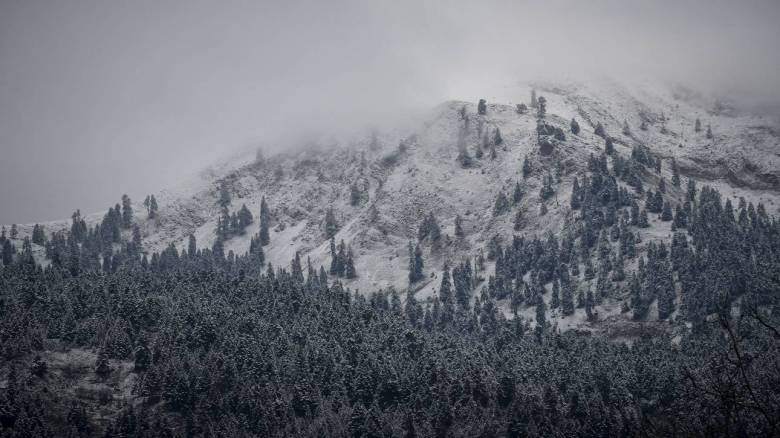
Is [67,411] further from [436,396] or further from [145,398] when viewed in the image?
[436,396]

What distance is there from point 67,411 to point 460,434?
301 feet

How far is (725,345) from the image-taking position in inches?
7608

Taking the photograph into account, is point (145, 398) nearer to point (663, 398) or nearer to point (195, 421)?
point (195, 421)

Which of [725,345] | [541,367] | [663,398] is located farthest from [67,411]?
[725,345]

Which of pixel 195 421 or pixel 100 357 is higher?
pixel 100 357

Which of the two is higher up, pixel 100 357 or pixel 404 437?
pixel 100 357

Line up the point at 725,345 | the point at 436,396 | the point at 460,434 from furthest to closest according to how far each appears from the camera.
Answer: the point at 725,345 → the point at 436,396 → the point at 460,434

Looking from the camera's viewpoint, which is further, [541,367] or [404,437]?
[541,367]

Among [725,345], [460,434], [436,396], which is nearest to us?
[460,434]

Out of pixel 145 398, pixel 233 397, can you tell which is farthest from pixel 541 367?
pixel 145 398

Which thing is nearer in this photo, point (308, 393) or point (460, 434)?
point (460, 434)

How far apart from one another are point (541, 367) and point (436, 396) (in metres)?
31.8

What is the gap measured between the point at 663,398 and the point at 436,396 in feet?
178

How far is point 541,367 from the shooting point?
638 feet
